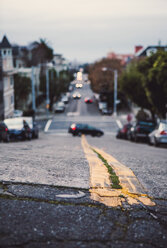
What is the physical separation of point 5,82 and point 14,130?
2615 cm

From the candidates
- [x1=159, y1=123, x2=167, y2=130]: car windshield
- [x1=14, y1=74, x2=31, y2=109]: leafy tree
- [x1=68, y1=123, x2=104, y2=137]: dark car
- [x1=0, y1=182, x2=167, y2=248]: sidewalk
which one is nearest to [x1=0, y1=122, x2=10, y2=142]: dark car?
[x1=159, y1=123, x2=167, y2=130]: car windshield

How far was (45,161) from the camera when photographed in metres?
7.73

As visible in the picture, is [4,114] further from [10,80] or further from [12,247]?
Result: [12,247]

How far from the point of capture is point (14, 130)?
17625 mm

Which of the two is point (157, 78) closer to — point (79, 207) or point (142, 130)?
point (142, 130)

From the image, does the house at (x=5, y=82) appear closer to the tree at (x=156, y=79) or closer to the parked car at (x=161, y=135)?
the tree at (x=156, y=79)

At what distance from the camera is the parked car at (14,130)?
1732 cm

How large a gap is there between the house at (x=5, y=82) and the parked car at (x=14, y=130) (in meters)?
19.6

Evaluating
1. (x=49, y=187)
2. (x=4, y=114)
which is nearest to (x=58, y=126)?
(x=4, y=114)

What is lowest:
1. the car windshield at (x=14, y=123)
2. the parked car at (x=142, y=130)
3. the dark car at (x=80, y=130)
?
the dark car at (x=80, y=130)

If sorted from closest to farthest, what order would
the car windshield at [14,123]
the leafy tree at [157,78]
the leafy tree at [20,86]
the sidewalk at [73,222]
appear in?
the sidewalk at [73,222] → the car windshield at [14,123] → the leafy tree at [157,78] → the leafy tree at [20,86]

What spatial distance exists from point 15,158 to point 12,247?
186 inches

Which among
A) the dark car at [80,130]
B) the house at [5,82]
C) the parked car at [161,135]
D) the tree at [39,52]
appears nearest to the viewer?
the parked car at [161,135]

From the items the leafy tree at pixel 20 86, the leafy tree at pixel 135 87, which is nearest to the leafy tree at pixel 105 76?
the leafy tree at pixel 20 86
